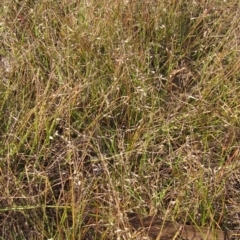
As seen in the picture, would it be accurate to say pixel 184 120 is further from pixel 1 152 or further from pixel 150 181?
pixel 1 152

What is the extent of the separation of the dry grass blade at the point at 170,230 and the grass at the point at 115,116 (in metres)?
0.04

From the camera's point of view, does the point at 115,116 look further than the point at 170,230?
Yes

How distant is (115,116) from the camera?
2.02 m

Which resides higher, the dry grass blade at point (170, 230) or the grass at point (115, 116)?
the grass at point (115, 116)

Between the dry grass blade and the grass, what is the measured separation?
0.04 metres

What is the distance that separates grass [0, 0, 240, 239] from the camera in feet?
5.59

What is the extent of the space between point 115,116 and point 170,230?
0.55m

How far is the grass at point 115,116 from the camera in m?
1.70

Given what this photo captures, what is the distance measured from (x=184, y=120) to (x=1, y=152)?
2.48 ft

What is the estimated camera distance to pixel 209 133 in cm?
205

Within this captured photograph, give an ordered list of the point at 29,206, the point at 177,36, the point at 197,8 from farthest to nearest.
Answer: the point at 197,8, the point at 177,36, the point at 29,206

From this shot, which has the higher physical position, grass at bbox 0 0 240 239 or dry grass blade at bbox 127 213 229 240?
grass at bbox 0 0 240 239

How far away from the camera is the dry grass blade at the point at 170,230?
167 centimetres

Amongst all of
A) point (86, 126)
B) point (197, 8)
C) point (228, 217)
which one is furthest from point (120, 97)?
point (197, 8)
